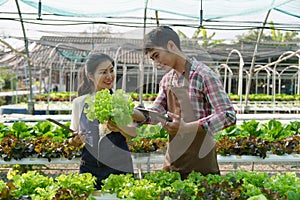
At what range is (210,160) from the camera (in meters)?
2.37

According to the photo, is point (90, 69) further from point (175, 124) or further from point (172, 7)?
point (172, 7)

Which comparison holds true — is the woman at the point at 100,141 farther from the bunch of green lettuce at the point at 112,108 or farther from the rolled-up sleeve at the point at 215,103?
the rolled-up sleeve at the point at 215,103

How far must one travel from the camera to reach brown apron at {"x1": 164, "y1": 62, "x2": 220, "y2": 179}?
2.31 meters

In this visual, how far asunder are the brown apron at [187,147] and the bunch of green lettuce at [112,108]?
354mm

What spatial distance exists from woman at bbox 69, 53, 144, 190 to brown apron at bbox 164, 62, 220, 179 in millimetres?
246

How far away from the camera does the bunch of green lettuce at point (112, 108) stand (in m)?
2.04

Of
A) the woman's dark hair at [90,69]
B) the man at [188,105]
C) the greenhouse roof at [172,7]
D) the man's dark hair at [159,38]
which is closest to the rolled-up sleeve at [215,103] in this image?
the man at [188,105]

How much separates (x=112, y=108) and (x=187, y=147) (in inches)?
22.7

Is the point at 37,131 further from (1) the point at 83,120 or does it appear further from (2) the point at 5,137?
(1) the point at 83,120

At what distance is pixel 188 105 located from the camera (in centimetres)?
228

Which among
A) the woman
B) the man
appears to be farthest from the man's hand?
the woman

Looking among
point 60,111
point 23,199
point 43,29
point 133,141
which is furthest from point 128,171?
point 60,111

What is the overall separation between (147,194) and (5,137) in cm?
265

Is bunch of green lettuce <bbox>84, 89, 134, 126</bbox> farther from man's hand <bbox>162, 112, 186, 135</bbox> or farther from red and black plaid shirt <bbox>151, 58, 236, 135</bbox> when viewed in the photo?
red and black plaid shirt <bbox>151, 58, 236, 135</bbox>
